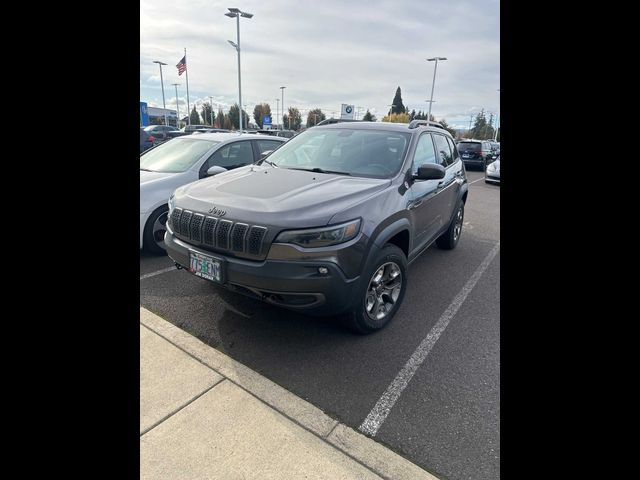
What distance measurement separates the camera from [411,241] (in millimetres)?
3543

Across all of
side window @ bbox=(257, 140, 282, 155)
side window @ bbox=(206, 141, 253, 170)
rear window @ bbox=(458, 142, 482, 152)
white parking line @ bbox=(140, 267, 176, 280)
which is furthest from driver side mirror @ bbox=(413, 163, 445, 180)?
rear window @ bbox=(458, 142, 482, 152)

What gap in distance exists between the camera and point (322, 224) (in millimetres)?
2594

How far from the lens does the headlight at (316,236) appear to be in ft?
8.41

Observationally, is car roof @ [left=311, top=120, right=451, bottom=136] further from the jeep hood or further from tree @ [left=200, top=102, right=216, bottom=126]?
tree @ [left=200, top=102, right=216, bottom=126]

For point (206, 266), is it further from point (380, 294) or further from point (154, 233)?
point (154, 233)

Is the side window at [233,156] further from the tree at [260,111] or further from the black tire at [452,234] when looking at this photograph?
the tree at [260,111]

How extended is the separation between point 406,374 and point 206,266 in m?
1.69

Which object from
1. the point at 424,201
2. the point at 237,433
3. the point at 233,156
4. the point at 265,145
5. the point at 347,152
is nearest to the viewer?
the point at 237,433

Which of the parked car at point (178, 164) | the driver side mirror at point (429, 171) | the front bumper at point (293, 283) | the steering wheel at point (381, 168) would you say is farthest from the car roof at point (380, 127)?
the front bumper at point (293, 283)

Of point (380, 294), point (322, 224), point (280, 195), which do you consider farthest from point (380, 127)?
point (322, 224)
